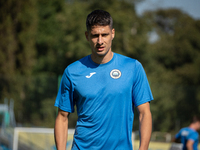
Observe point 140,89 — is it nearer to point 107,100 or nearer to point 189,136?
point 107,100

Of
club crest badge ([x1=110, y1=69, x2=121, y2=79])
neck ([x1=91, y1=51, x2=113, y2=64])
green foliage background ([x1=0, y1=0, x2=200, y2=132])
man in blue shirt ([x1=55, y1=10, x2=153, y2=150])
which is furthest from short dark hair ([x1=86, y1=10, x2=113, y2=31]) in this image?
green foliage background ([x1=0, y1=0, x2=200, y2=132])

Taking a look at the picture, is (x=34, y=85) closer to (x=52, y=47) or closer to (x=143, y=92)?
(x=52, y=47)

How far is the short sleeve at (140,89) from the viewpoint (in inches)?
91.0

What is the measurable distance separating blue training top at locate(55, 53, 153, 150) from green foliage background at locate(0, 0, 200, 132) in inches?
393

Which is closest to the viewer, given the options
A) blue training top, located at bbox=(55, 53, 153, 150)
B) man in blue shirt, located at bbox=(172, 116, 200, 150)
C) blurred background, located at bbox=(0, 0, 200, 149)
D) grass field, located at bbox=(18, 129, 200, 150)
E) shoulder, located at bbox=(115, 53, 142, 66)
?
blue training top, located at bbox=(55, 53, 153, 150)

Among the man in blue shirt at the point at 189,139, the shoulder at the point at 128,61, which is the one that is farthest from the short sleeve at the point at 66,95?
the man in blue shirt at the point at 189,139

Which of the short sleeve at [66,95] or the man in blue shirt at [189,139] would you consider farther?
the man in blue shirt at [189,139]

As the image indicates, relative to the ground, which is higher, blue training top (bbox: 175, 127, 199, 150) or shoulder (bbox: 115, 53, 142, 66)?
shoulder (bbox: 115, 53, 142, 66)

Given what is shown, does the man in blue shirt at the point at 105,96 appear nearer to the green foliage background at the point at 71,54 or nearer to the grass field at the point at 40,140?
the grass field at the point at 40,140

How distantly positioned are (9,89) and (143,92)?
17.2 m

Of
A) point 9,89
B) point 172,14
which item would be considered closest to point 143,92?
point 9,89

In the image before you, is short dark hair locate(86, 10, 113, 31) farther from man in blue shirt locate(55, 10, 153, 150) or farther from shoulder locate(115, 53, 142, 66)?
shoulder locate(115, 53, 142, 66)

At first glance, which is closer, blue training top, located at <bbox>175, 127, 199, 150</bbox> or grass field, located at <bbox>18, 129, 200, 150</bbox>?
blue training top, located at <bbox>175, 127, 199, 150</bbox>

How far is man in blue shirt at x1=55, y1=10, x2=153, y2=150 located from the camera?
228 centimetres
